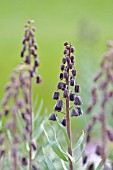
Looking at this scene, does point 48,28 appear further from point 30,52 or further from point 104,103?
point 104,103

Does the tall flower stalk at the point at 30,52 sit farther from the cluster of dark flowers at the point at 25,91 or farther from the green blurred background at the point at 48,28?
the green blurred background at the point at 48,28

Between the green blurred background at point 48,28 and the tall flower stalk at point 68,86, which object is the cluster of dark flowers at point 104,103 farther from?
the green blurred background at point 48,28

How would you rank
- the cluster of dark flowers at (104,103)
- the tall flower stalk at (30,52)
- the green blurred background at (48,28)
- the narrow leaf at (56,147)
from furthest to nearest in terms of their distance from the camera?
the green blurred background at (48,28) < the tall flower stalk at (30,52) < the cluster of dark flowers at (104,103) < the narrow leaf at (56,147)

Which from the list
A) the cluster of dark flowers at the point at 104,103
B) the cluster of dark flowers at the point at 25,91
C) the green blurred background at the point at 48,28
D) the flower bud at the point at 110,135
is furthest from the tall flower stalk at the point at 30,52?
the green blurred background at the point at 48,28

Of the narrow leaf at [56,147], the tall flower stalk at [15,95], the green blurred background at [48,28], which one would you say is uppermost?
the green blurred background at [48,28]

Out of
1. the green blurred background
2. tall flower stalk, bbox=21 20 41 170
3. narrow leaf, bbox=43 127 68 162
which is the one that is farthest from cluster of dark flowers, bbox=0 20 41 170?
the green blurred background

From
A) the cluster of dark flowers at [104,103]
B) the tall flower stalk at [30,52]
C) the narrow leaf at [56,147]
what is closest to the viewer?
the narrow leaf at [56,147]

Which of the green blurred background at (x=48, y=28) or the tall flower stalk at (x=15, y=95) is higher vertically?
the green blurred background at (x=48, y=28)

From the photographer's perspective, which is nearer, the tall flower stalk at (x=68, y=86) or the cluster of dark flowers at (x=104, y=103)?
the tall flower stalk at (x=68, y=86)
